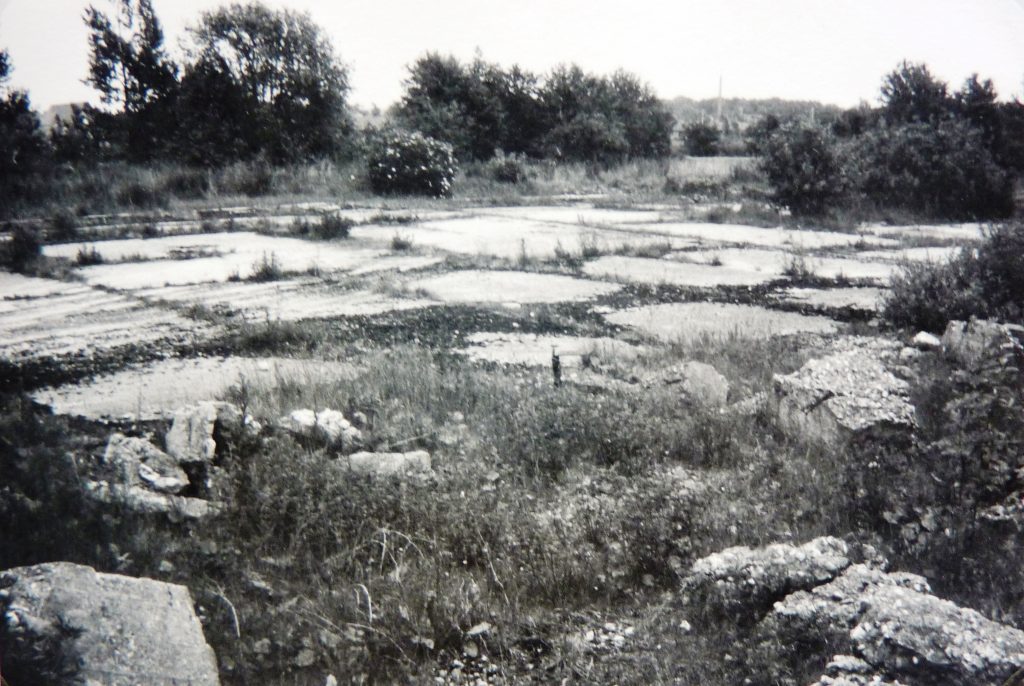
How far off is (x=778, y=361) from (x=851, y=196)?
25.7 feet

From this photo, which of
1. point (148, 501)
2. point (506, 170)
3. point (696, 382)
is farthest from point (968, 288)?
point (506, 170)

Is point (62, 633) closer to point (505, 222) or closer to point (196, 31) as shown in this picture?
point (196, 31)

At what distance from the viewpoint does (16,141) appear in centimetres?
317

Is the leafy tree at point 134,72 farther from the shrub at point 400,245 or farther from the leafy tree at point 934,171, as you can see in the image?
the leafy tree at point 934,171

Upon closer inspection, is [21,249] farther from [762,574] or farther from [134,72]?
[762,574]

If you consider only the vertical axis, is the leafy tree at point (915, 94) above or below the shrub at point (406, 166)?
above

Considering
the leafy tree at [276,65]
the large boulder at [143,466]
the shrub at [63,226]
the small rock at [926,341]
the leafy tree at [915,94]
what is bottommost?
the large boulder at [143,466]

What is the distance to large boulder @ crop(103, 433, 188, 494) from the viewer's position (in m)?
2.23

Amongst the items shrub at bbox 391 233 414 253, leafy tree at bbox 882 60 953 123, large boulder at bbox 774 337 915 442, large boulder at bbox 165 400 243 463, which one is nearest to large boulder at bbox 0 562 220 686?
large boulder at bbox 165 400 243 463

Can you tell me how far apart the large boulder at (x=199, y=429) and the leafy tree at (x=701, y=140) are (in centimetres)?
2714

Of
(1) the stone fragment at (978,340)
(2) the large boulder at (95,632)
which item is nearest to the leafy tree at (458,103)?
(1) the stone fragment at (978,340)

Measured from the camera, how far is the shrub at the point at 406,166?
1284 cm

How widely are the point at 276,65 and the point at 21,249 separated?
2156 mm

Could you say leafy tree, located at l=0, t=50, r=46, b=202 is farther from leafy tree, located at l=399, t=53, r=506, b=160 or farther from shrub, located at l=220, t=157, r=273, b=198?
leafy tree, located at l=399, t=53, r=506, b=160
